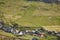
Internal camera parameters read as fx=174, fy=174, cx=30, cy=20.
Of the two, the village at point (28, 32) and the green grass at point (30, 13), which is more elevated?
the green grass at point (30, 13)

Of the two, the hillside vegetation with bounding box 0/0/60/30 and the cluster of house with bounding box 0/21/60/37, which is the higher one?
the hillside vegetation with bounding box 0/0/60/30

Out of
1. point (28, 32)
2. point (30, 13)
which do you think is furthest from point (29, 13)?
point (28, 32)

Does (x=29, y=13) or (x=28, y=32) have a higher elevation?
(x=29, y=13)

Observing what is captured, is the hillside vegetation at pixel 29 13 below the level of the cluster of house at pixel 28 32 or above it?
above

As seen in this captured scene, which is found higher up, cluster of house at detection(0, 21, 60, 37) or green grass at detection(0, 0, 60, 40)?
green grass at detection(0, 0, 60, 40)

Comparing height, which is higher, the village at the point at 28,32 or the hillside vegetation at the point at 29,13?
the hillside vegetation at the point at 29,13

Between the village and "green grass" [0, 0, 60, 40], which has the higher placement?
"green grass" [0, 0, 60, 40]

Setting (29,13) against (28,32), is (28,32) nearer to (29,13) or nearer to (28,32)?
(28,32)

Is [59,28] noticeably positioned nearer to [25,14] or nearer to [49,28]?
[49,28]

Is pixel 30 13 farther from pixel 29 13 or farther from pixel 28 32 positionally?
pixel 28 32
